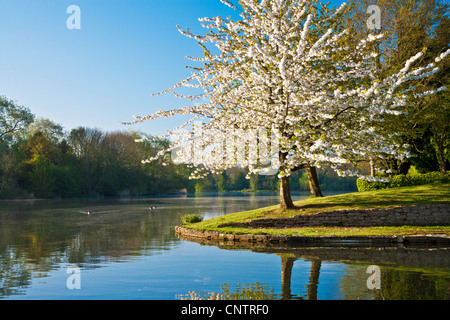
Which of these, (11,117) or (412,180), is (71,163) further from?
(412,180)

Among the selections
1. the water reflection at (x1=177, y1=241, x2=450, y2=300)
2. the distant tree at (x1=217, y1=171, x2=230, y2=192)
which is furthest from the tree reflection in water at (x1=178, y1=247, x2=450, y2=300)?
the distant tree at (x1=217, y1=171, x2=230, y2=192)

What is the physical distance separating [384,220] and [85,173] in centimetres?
8600

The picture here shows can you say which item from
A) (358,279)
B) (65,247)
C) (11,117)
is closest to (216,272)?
(358,279)

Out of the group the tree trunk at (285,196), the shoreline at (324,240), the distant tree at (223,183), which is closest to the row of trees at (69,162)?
the distant tree at (223,183)

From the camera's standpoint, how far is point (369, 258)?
1337 centimetres

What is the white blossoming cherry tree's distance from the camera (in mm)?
18922

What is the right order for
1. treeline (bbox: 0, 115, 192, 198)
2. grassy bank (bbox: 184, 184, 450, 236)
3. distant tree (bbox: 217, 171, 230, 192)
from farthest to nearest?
distant tree (bbox: 217, 171, 230, 192)
treeline (bbox: 0, 115, 192, 198)
grassy bank (bbox: 184, 184, 450, 236)

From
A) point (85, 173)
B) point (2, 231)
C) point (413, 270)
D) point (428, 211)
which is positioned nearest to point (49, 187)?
point (85, 173)

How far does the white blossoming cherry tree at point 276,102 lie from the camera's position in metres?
18.9

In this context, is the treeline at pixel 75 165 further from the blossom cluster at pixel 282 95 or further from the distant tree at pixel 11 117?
the blossom cluster at pixel 282 95

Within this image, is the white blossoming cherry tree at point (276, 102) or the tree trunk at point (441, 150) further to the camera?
the tree trunk at point (441, 150)

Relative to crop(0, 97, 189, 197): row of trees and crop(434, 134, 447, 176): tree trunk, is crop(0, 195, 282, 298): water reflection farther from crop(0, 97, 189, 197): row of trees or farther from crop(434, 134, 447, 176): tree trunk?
crop(0, 97, 189, 197): row of trees
